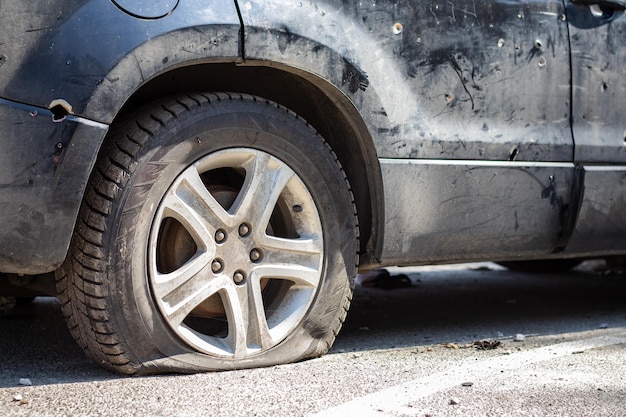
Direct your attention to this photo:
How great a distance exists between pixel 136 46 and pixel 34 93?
1.14 feet

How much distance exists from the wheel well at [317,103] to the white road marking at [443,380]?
583 millimetres

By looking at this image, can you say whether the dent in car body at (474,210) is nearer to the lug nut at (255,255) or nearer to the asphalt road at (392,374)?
the asphalt road at (392,374)

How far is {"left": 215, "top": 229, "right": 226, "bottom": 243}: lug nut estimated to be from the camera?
3.17 metres

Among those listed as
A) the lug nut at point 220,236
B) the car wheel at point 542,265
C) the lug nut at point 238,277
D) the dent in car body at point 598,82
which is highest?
the dent in car body at point 598,82

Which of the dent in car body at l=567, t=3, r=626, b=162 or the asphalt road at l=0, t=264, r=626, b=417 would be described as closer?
the asphalt road at l=0, t=264, r=626, b=417

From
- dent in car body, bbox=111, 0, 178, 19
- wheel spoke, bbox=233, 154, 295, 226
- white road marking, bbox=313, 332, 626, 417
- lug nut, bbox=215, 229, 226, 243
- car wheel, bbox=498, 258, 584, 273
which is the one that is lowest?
car wheel, bbox=498, 258, 584, 273

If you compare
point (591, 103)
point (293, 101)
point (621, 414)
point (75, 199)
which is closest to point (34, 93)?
point (75, 199)

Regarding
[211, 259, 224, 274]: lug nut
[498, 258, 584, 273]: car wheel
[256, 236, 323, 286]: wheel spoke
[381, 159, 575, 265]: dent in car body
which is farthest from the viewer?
[498, 258, 584, 273]: car wheel

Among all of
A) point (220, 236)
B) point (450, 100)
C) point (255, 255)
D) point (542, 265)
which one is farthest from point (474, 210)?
point (542, 265)

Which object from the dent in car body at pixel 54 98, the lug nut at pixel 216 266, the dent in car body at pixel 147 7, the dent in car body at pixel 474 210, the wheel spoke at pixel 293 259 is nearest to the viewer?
the dent in car body at pixel 54 98

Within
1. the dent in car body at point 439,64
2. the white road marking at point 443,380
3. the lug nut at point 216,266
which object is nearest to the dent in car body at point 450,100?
the dent in car body at point 439,64

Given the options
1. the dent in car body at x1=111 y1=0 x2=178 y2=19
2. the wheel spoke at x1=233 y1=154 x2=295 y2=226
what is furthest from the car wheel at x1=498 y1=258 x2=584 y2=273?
the dent in car body at x1=111 y1=0 x2=178 y2=19

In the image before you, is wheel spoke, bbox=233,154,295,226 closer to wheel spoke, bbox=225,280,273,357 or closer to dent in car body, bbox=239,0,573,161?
wheel spoke, bbox=225,280,273,357

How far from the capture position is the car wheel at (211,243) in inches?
118
